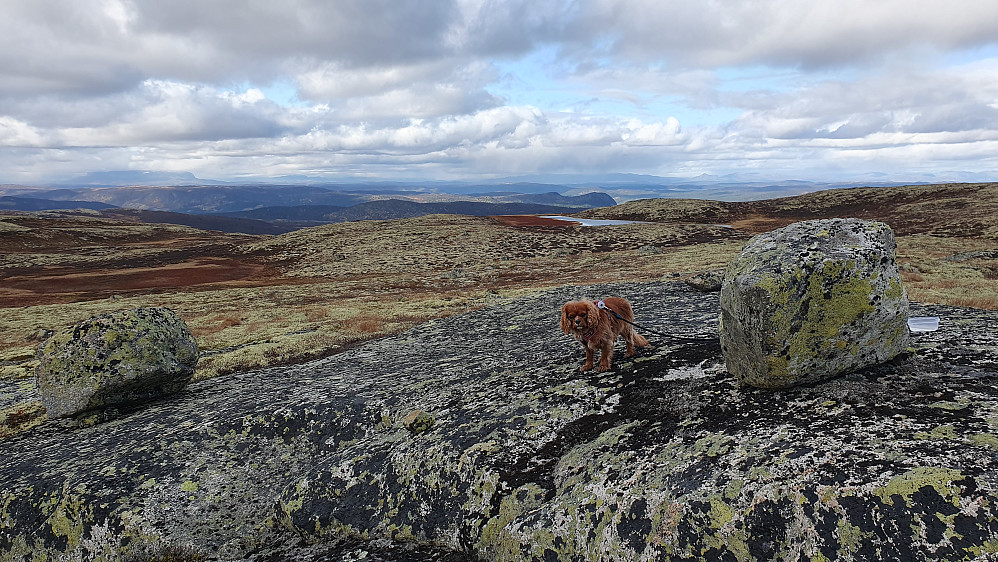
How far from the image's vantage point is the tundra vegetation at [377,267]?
90.5ft

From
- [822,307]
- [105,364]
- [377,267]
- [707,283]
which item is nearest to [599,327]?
[822,307]

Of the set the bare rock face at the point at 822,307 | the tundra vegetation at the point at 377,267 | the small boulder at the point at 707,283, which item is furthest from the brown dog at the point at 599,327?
the tundra vegetation at the point at 377,267

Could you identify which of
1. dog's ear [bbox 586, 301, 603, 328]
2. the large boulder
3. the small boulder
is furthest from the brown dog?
the small boulder

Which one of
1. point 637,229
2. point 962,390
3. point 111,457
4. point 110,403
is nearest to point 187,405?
point 110,403

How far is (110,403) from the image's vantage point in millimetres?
15250

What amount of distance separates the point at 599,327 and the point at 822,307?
14.8ft

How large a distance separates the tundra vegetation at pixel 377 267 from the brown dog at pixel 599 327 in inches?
623

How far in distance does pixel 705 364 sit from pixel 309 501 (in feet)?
28.0

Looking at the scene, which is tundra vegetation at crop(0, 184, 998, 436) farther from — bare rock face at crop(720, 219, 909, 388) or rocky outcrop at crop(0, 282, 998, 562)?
bare rock face at crop(720, 219, 909, 388)

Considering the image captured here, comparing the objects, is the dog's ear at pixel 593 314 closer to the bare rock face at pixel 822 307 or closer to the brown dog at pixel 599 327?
the brown dog at pixel 599 327

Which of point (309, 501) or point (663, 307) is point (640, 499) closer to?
point (309, 501)

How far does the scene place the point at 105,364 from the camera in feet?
48.6

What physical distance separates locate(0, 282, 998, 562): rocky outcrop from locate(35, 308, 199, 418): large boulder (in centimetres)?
82

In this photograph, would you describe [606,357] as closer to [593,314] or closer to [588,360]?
[588,360]
